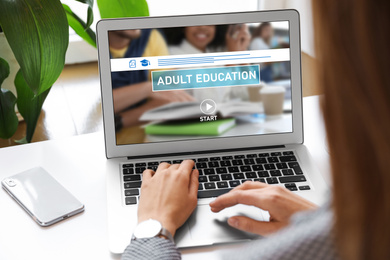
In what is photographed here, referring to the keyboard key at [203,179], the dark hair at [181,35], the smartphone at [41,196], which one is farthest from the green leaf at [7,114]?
the keyboard key at [203,179]

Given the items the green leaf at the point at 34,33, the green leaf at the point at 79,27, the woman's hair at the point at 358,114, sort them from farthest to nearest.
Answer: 1. the green leaf at the point at 79,27
2. the green leaf at the point at 34,33
3. the woman's hair at the point at 358,114

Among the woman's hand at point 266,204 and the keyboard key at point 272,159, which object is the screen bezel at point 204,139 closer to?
the keyboard key at point 272,159

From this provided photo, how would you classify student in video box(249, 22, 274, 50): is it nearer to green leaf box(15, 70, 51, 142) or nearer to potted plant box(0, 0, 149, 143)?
potted plant box(0, 0, 149, 143)

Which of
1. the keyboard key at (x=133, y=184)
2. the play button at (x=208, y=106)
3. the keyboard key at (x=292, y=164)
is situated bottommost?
the keyboard key at (x=133, y=184)

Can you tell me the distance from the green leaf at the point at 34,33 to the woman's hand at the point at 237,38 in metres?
0.54

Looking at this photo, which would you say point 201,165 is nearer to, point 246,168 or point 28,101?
point 246,168

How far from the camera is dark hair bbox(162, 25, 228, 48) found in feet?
3.41

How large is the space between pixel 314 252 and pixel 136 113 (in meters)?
0.61

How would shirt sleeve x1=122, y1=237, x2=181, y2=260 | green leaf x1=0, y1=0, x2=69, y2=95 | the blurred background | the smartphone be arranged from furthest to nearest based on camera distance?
the blurred background
green leaf x1=0, y1=0, x2=69, y2=95
the smartphone
shirt sleeve x1=122, y1=237, x2=181, y2=260

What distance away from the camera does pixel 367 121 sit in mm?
439

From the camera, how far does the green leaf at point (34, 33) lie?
136cm

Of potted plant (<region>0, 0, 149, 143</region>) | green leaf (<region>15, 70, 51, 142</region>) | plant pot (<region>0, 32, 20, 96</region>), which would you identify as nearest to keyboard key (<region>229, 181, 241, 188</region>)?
potted plant (<region>0, 0, 149, 143</region>)

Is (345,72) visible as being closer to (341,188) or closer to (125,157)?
(341,188)

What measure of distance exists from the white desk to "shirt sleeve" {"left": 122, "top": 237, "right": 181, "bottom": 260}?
0.06 m
